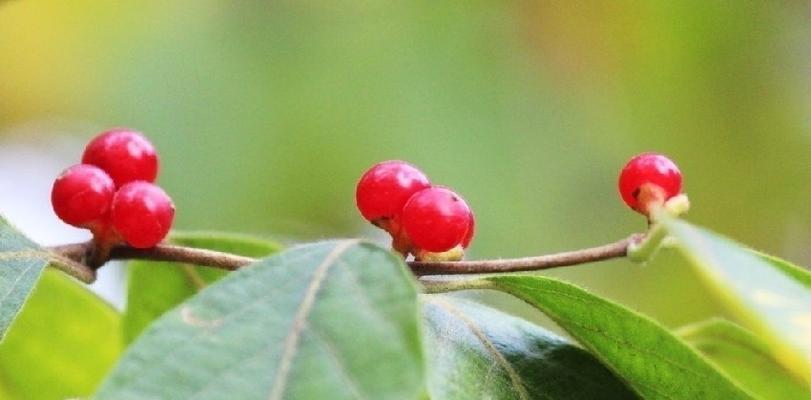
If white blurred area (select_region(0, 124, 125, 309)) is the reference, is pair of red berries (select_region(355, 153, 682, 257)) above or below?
above

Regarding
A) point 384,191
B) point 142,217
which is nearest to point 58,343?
point 142,217

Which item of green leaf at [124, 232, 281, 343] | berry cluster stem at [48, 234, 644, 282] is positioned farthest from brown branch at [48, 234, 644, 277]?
green leaf at [124, 232, 281, 343]

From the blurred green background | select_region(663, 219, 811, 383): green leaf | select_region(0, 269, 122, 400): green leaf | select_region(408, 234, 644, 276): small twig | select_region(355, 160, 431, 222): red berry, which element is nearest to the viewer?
select_region(663, 219, 811, 383): green leaf

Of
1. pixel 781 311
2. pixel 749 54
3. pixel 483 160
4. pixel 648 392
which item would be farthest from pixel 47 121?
pixel 781 311

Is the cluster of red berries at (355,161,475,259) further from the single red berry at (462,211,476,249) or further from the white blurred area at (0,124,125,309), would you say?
the white blurred area at (0,124,125,309)

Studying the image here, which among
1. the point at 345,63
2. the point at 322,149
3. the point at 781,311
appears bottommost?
the point at 322,149

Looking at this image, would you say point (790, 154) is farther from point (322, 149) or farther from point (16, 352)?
point (16, 352)

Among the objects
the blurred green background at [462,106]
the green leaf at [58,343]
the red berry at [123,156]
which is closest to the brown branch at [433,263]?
the red berry at [123,156]
